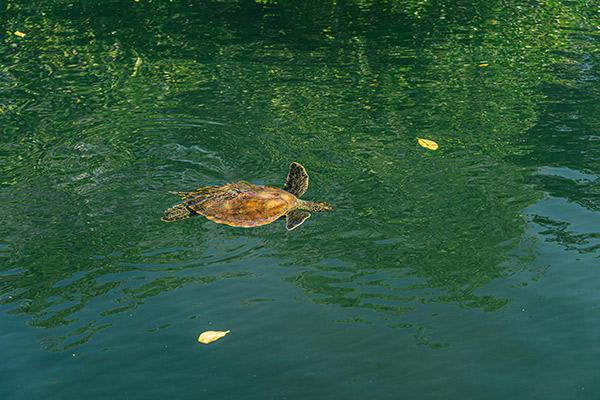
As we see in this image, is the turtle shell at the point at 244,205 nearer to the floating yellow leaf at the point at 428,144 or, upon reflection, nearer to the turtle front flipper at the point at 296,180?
the turtle front flipper at the point at 296,180

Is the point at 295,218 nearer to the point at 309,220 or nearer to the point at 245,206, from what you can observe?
the point at 309,220

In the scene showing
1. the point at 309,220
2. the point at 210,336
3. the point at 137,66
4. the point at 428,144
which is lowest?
the point at 210,336

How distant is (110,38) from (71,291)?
288 inches

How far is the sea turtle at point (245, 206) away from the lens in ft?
25.6

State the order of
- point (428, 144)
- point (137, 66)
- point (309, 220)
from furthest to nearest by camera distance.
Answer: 1. point (137, 66)
2. point (428, 144)
3. point (309, 220)

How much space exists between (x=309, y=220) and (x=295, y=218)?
20 centimetres

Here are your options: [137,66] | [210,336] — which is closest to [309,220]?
[210,336]

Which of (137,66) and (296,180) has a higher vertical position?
(137,66)

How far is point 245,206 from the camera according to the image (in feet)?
25.7

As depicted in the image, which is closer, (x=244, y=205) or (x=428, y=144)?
(x=244, y=205)

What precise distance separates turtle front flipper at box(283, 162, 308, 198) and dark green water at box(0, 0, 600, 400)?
282 millimetres

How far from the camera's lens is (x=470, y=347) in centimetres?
644

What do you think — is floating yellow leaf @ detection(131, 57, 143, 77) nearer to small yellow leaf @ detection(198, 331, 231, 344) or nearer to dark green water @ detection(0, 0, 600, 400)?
dark green water @ detection(0, 0, 600, 400)

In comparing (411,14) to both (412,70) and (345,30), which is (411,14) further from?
(412,70)
